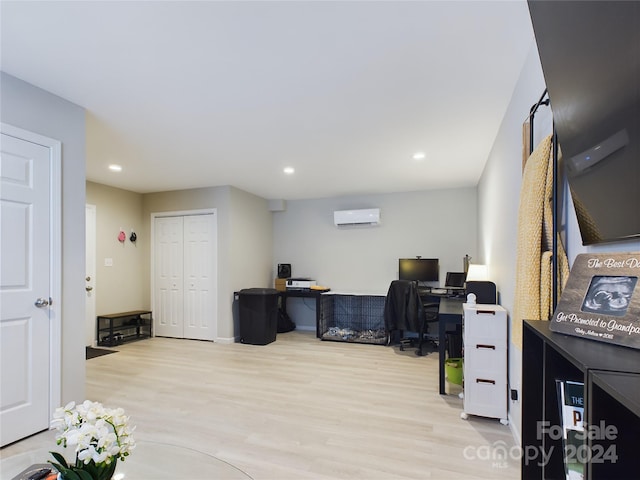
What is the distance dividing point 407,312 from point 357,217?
1902 millimetres

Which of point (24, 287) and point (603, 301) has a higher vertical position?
point (603, 301)

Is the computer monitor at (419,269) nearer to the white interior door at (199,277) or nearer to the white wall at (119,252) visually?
the white interior door at (199,277)

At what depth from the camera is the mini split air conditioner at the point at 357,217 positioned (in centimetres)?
551

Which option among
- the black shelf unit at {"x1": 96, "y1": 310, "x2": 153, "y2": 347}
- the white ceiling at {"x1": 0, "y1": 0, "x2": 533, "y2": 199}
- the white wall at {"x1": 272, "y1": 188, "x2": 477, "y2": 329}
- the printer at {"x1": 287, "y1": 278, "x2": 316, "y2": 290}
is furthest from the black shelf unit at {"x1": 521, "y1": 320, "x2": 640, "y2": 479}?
the black shelf unit at {"x1": 96, "y1": 310, "x2": 153, "y2": 347}

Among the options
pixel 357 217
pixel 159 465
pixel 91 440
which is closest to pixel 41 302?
pixel 159 465

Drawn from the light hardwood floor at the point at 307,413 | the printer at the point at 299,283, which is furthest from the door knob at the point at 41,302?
the printer at the point at 299,283

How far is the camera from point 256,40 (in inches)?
68.6

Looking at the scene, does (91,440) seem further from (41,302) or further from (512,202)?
(512,202)

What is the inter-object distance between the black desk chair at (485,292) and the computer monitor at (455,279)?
2.02 metres

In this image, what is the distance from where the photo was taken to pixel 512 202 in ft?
7.61

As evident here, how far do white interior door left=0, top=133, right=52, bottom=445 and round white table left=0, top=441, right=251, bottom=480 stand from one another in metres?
1.17

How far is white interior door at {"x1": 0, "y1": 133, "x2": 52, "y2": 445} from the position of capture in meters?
2.12

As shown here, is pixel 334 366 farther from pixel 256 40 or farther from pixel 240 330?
pixel 256 40

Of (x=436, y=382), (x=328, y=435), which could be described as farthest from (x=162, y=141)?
(x=436, y=382)
